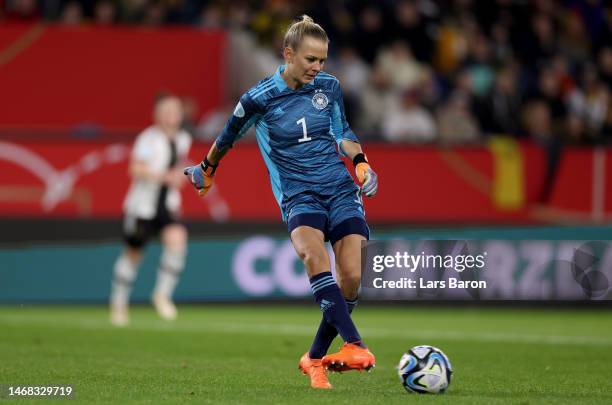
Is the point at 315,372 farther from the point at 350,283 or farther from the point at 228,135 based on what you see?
the point at 228,135

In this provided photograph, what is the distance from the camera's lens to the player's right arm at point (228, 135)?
7961mm

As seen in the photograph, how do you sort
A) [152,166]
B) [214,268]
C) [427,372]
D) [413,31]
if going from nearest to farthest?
[427,372] → [152,166] → [214,268] → [413,31]

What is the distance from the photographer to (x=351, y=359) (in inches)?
285

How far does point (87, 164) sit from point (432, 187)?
507cm

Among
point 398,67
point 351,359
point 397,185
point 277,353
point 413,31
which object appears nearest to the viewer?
point 351,359

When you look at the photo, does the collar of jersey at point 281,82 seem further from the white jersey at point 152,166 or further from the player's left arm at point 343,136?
the white jersey at point 152,166

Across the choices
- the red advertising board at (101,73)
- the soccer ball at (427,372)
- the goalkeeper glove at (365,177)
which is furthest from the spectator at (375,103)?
the soccer ball at (427,372)

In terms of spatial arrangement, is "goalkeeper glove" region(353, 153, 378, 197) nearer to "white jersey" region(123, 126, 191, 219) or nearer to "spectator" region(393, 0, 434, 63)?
"white jersey" region(123, 126, 191, 219)

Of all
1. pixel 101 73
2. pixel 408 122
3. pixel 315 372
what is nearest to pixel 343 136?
pixel 315 372

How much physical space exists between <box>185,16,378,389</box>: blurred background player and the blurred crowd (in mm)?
10048

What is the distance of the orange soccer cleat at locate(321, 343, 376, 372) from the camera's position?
7.23m

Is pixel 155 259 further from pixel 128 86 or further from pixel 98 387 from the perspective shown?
pixel 98 387

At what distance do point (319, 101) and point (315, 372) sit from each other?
1.76m

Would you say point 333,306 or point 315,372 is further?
point 315,372
